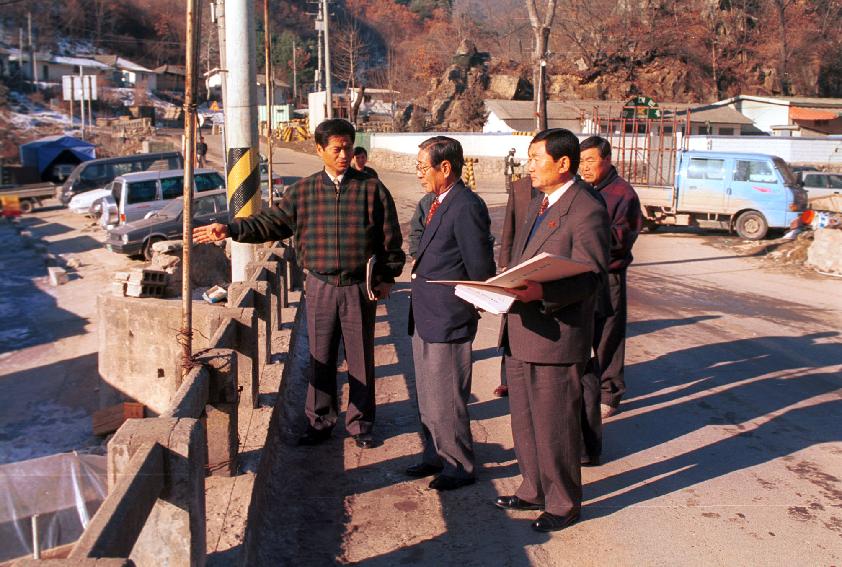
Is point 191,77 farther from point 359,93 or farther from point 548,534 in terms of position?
point 359,93

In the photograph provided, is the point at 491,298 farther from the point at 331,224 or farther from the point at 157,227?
the point at 157,227

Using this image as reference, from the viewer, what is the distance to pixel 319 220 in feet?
18.0

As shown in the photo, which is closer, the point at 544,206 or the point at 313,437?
the point at 544,206

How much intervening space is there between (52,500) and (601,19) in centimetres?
6552

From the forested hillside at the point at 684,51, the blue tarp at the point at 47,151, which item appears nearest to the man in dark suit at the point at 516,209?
the blue tarp at the point at 47,151

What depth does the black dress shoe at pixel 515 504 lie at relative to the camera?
4680 mm

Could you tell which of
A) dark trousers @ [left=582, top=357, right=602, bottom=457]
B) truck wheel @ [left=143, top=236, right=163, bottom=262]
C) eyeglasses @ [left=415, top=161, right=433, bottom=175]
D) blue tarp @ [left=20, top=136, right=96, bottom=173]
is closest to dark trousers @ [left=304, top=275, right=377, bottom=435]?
eyeglasses @ [left=415, top=161, right=433, bottom=175]

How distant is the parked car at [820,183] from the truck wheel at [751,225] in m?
3.90

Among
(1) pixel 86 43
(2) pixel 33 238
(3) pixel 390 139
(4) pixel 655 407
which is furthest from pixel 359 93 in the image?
(1) pixel 86 43

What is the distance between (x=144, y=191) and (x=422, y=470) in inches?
762

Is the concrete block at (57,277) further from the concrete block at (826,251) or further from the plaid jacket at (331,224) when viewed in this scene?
the plaid jacket at (331,224)

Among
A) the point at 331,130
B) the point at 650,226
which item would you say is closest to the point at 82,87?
the point at 650,226

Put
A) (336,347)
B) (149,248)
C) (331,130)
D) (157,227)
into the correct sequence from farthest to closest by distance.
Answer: (157,227) → (149,248) → (336,347) → (331,130)

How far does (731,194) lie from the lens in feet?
64.4
